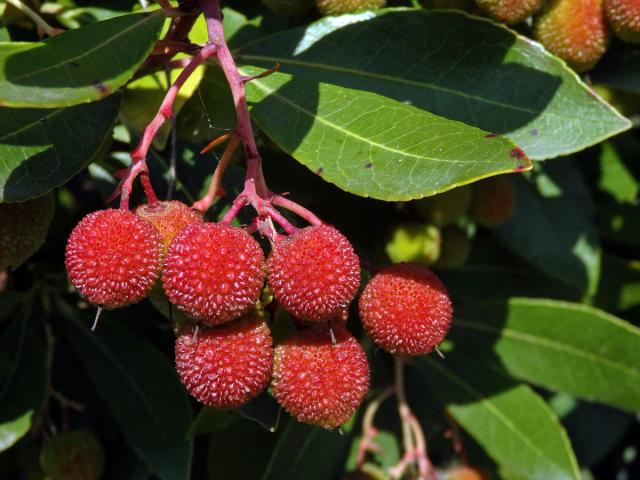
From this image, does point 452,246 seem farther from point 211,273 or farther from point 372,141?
point 211,273

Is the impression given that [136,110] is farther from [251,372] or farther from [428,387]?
[428,387]

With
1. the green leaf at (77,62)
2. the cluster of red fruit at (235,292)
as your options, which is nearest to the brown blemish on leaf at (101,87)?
the green leaf at (77,62)

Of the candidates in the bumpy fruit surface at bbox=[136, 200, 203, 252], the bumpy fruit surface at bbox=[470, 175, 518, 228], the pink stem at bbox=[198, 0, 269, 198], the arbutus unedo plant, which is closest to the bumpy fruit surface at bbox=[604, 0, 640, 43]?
the arbutus unedo plant

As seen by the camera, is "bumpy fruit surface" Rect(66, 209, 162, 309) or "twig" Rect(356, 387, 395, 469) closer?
"bumpy fruit surface" Rect(66, 209, 162, 309)

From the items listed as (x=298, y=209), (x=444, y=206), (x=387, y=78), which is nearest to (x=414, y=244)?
(x=444, y=206)

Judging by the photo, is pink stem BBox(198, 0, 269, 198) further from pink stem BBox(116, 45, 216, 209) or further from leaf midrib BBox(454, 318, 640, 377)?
leaf midrib BBox(454, 318, 640, 377)

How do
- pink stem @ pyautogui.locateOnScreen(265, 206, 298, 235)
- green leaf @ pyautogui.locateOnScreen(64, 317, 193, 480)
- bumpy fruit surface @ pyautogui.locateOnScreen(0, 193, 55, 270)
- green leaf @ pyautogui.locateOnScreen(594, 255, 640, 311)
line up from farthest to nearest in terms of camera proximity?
green leaf @ pyautogui.locateOnScreen(594, 255, 640, 311) → green leaf @ pyautogui.locateOnScreen(64, 317, 193, 480) → bumpy fruit surface @ pyautogui.locateOnScreen(0, 193, 55, 270) → pink stem @ pyautogui.locateOnScreen(265, 206, 298, 235)
